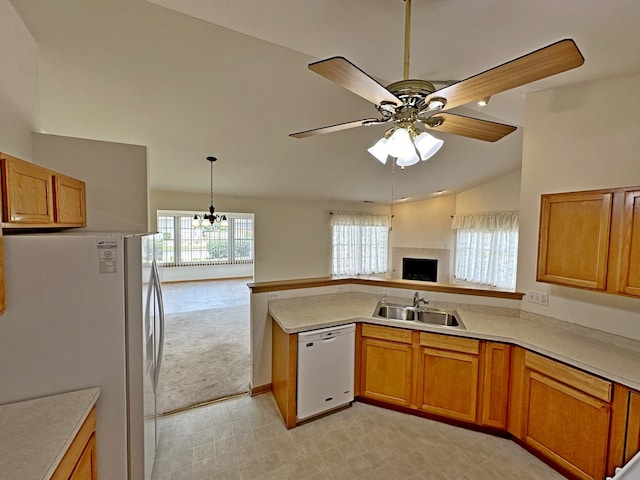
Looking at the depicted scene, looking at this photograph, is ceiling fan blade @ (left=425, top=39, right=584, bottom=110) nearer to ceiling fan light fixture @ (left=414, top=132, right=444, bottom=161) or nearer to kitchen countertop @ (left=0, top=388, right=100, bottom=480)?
ceiling fan light fixture @ (left=414, top=132, right=444, bottom=161)

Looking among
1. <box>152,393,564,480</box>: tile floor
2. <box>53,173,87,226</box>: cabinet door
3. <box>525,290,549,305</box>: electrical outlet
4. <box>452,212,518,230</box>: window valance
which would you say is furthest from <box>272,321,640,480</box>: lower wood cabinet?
<box>452,212,518,230</box>: window valance

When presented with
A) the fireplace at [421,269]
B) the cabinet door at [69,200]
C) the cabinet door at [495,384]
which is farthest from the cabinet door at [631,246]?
the fireplace at [421,269]

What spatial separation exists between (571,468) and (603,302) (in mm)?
1141

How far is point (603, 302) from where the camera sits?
2.04 m

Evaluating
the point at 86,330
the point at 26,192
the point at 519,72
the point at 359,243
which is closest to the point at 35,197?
the point at 26,192

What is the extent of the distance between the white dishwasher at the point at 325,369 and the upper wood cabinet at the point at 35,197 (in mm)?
1737

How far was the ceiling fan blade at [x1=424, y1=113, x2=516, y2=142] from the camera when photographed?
57.2 inches

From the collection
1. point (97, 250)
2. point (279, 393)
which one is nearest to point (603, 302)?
point (279, 393)

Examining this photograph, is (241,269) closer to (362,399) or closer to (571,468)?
(362,399)

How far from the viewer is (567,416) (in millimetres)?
1793

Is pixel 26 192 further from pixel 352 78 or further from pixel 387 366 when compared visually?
pixel 387 366

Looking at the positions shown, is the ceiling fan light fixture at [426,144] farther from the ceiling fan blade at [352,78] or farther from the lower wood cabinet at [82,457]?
the lower wood cabinet at [82,457]

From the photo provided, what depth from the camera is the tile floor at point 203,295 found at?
236 inches

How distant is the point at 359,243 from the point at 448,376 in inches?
214
